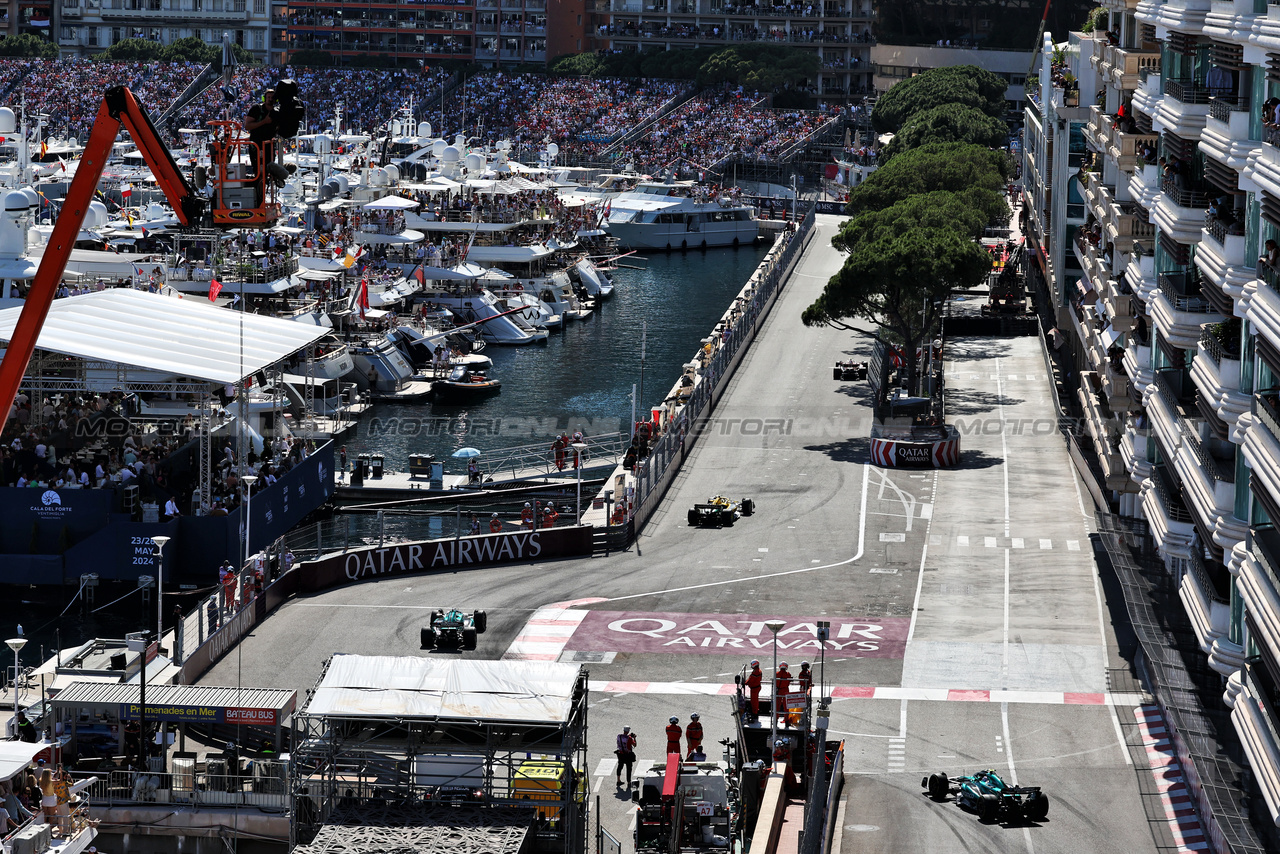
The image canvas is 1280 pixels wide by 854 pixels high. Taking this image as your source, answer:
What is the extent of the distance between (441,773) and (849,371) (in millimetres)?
60708

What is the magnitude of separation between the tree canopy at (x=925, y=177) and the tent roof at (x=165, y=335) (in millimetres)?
53790

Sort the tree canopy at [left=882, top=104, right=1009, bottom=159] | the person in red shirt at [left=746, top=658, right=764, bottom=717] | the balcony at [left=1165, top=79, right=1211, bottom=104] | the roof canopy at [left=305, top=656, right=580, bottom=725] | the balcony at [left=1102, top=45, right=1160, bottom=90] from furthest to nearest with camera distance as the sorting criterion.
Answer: the tree canopy at [left=882, top=104, right=1009, bottom=159] < the balcony at [left=1102, top=45, right=1160, bottom=90] < the balcony at [left=1165, top=79, right=1211, bottom=104] < the person in red shirt at [left=746, top=658, right=764, bottom=717] < the roof canopy at [left=305, top=656, right=580, bottom=725]

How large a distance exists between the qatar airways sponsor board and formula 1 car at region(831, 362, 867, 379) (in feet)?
127

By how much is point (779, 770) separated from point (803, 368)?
189ft

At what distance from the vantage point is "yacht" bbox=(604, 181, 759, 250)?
151m

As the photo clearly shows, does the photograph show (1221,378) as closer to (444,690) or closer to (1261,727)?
(1261,727)

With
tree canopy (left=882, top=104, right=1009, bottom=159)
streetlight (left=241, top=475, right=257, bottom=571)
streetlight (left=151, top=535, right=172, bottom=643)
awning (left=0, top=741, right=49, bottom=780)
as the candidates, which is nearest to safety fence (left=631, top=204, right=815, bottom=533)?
streetlight (left=241, top=475, right=257, bottom=571)

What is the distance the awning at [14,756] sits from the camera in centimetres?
3219

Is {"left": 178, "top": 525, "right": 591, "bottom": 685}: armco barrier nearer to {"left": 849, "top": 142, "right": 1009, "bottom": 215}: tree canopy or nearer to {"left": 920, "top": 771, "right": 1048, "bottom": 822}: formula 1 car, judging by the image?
{"left": 920, "top": 771, "right": 1048, "bottom": 822}: formula 1 car

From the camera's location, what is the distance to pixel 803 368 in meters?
94.3

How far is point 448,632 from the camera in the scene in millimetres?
50719

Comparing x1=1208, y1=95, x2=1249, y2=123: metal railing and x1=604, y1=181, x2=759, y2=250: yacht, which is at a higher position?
x1=1208, y1=95, x2=1249, y2=123: metal railing

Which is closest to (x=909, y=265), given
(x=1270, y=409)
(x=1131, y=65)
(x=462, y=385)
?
(x=1131, y=65)

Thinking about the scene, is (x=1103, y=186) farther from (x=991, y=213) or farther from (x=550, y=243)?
(x=550, y=243)
